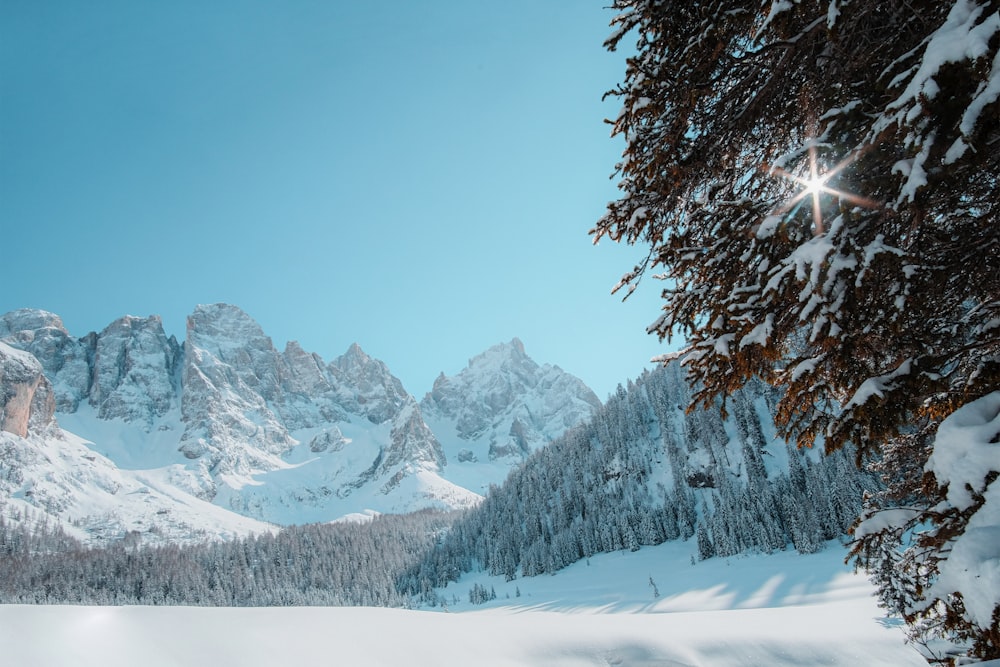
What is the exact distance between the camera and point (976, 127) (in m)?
2.43

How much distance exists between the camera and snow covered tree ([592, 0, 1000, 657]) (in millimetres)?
2650

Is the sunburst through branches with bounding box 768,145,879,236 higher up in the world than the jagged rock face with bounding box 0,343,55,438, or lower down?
lower down

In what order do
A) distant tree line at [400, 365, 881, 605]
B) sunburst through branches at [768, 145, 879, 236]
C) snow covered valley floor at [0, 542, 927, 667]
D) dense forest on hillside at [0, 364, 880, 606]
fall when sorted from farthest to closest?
dense forest on hillside at [0, 364, 880, 606], distant tree line at [400, 365, 881, 605], snow covered valley floor at [0, 542, 927, 667], sunburst through branches at [768, 145, 879, 236]

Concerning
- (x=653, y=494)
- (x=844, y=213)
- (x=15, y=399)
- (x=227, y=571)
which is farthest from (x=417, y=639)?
(x=15, y=399)

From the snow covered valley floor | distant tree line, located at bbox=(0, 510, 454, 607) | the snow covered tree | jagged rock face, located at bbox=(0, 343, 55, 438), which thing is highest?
jagged rock face, located at bbox=(0, 343, 55, 438)

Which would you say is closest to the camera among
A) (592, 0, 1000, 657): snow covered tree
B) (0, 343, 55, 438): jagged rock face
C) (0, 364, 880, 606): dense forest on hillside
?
(592, 0, 1000, 657): snow covered tree

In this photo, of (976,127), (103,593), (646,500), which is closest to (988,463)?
(976,127)

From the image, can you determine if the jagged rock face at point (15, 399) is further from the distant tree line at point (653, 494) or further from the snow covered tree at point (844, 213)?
the snow covered tree at point (844, 213)

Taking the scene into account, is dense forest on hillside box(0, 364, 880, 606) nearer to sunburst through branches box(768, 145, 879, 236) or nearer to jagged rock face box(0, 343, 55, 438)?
sunburst through branches box(768, 145, 879, 236)

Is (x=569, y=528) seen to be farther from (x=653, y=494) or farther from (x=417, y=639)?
(x=417, y=639)

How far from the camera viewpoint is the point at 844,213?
10.4 ft

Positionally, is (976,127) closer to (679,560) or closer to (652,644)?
(652,644)

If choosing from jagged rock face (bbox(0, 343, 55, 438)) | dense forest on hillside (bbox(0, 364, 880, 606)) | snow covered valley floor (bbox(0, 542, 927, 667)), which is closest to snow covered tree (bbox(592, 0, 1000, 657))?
snow covered valley floor (bbox(0, 542, 927, 667))

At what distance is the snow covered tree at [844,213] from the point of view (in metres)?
2.65
